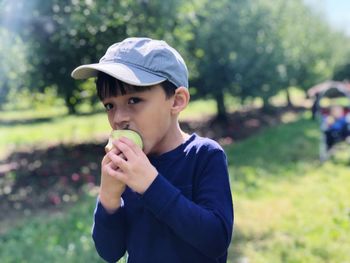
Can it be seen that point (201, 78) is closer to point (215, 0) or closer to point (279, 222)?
point (215, 0)

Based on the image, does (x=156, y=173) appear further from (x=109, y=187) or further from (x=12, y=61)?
(x=12, y=61)

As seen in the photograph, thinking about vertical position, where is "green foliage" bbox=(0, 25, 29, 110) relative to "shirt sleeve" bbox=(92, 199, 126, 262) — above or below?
below

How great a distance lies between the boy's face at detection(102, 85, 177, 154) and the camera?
4.70ft

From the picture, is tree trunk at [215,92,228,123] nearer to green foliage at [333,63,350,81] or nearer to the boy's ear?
the boy's ear

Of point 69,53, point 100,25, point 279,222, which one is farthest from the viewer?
point 69,53

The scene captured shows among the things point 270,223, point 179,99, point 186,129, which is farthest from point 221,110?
point 179,99

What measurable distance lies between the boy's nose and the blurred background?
2.88 meters

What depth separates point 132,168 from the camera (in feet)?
4.30

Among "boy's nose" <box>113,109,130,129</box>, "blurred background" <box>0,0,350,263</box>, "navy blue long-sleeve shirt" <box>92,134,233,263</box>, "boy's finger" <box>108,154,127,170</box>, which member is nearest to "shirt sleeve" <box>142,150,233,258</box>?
"navy blue long-sleeve shirt" <box>92,134,233,263</box>

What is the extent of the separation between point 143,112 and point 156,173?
22 centimetres

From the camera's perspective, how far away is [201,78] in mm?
13164

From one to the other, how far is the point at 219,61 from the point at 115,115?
1144cm

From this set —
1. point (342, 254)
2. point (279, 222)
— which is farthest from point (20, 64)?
point (342, 254)

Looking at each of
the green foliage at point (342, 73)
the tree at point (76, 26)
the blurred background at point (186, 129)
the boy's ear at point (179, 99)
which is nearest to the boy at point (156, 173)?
the boy's ear at point (179, 99)
